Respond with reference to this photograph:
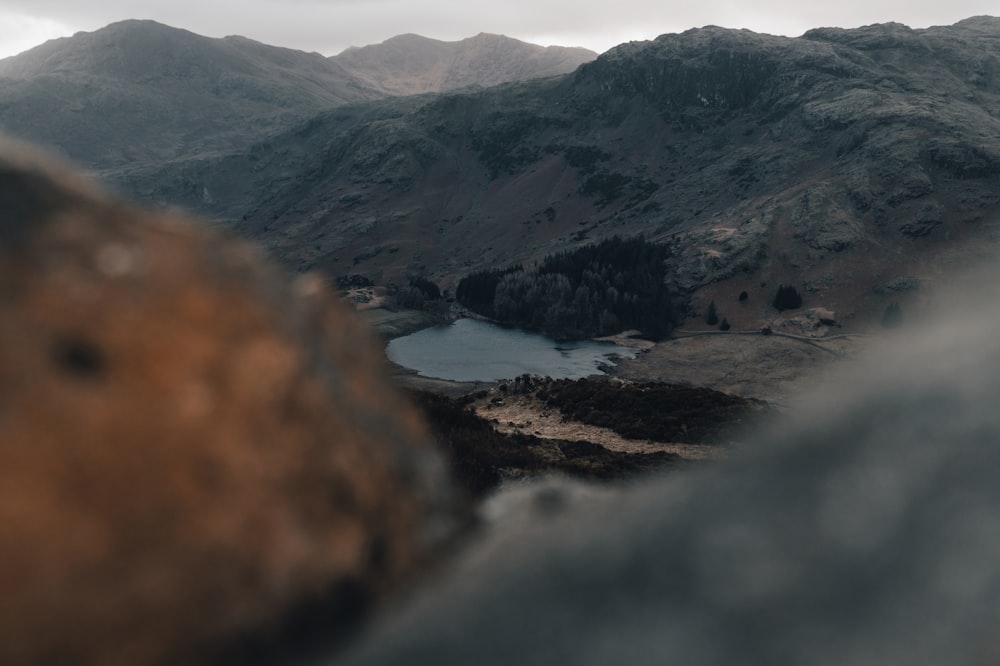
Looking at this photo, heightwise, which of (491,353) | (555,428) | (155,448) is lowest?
(491,353)

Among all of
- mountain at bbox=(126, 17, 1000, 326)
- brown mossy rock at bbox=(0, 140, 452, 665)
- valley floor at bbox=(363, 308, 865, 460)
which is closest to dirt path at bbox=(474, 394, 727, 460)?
valley floor at bbox=(363, 308, 865, 460)

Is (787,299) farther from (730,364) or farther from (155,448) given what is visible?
(155,448)

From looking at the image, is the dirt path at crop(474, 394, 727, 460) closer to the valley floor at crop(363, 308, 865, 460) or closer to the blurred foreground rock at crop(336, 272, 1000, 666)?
the valley floor at crop(363, 308, 865, 460)

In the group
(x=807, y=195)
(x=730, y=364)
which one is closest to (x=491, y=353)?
(x=730, y=364)

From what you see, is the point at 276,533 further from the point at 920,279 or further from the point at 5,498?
the point at 920,279

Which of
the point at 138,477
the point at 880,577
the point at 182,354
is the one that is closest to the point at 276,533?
the point at 138,477

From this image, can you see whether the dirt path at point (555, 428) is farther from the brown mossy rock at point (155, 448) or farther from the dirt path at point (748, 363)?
the dirt path at point (748, 363)

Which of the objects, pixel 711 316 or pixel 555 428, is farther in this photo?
pixel 711 316
